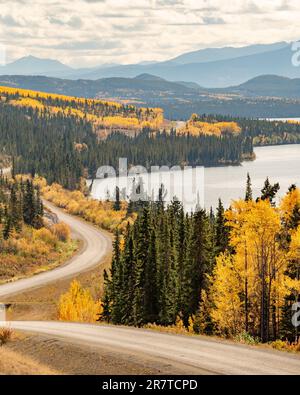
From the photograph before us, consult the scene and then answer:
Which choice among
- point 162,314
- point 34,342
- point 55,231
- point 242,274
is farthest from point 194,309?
point 55,231

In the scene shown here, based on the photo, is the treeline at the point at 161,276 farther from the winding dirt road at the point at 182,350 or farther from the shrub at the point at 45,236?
the shrub at the point at 45,236

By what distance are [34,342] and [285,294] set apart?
17699 mm

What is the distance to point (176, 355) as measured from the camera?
84.9ft

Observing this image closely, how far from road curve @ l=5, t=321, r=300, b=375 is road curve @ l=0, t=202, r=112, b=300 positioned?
4040 cm

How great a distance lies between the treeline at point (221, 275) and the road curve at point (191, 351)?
4683 mm

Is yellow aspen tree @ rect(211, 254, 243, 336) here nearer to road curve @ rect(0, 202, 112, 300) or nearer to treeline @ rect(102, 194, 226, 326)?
treeline @ rect(102, 194, 226, 326)

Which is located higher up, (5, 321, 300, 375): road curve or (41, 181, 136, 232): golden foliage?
(5, 321, 300, 375): road curve

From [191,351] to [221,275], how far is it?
52.3 ft

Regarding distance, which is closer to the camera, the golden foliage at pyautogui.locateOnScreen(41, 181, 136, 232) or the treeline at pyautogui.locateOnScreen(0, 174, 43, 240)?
the treeline at pyautogui.locateOnScreen(0, 174, 43, 240)

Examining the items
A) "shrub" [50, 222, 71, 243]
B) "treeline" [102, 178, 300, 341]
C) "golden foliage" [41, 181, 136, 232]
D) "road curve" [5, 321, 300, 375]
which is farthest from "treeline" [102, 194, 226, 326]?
"golden foliage" [41, 181, 136, 232]

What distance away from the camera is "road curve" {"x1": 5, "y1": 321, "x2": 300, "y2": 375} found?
2336cm

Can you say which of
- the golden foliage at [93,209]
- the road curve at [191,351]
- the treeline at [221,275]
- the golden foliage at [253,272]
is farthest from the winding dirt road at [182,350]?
the golden foliage at [93,209]

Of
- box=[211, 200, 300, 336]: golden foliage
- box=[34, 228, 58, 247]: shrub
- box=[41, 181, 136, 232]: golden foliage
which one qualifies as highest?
box=[211, 200, 300, 336]: golden foliage
